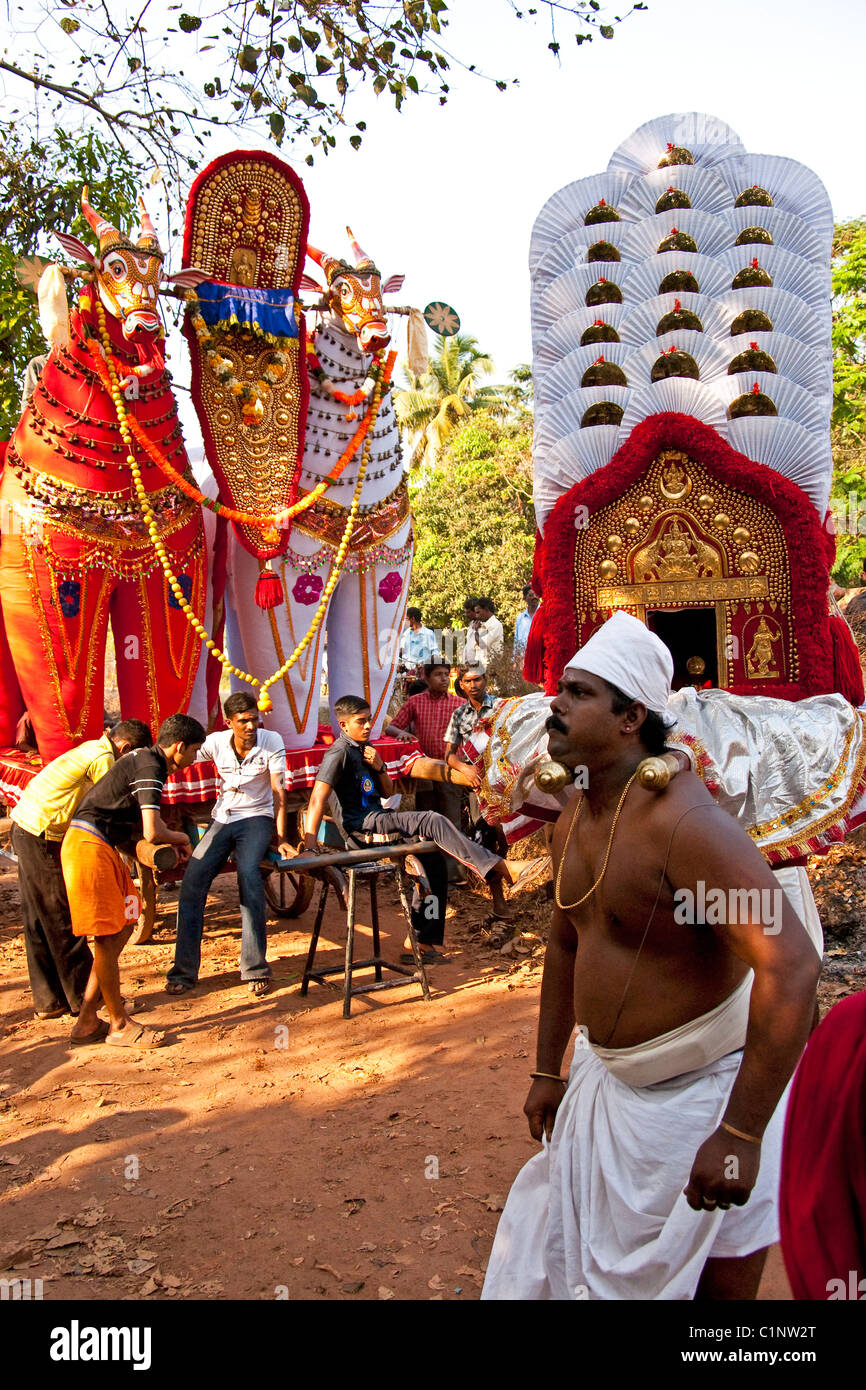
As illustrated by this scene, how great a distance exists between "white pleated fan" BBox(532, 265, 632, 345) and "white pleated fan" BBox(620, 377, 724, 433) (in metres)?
0.62

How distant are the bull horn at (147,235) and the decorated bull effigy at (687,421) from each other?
2.26 meters

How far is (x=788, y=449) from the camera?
5.35 metres

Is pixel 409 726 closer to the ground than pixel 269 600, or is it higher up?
closer to the ground

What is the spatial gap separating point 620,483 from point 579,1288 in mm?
3902

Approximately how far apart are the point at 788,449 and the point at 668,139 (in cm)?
197

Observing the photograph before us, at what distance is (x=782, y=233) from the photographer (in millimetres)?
5688

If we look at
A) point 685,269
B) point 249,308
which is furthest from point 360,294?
point 685,269

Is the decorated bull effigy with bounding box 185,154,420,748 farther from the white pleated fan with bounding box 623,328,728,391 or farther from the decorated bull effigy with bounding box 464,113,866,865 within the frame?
the white pleated fan with bounding box 623,328,728,391

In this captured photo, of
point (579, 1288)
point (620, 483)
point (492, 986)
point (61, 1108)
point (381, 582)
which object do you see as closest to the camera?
point (579, 1288)

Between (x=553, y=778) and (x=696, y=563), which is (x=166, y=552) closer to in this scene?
(x=696, y=563)

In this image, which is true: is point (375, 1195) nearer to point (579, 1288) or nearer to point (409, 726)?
point (579, 1288)

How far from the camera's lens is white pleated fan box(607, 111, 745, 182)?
5.96 metres

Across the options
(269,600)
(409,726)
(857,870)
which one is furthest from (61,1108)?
(857,870)

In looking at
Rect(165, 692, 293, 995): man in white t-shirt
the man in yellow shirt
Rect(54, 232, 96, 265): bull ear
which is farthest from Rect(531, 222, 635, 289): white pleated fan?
the man in yellow shirt
